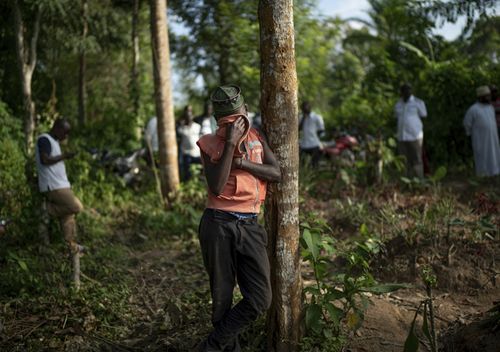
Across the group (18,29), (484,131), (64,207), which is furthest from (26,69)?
(484,131)

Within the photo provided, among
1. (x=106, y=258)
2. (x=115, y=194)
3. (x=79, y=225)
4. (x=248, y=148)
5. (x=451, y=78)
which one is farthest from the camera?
(x=451, y=78)

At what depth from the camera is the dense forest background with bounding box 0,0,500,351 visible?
14.6 feet

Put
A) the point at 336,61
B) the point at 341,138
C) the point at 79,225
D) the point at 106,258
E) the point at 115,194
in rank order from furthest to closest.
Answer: the point at 336,61 < the point at 341,138 < the point at 115,194 < the point at 79,225 < the point at 106,258

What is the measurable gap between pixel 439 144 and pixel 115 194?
243 inches

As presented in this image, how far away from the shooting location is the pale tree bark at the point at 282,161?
351cm

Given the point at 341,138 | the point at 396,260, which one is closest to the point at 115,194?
the point at 341,138

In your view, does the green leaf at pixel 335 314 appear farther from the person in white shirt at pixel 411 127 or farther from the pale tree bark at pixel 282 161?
the person in white shirt at pixel 411 127

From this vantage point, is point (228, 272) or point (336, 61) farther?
point (336, 61)

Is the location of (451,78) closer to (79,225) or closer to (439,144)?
(439,144)

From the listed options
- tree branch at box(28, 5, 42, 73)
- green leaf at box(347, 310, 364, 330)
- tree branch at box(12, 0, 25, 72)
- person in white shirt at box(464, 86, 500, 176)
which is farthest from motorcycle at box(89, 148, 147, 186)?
green leaf at box(347, 310, 364, 330)

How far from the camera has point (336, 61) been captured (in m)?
27.2

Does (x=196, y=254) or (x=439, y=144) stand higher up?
(x=439, y=144)

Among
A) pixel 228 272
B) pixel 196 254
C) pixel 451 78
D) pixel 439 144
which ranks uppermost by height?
pixel 451 78

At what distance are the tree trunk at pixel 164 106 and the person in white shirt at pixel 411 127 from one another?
3923 mm
